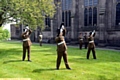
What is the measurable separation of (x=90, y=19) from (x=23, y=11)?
1462 centimetres

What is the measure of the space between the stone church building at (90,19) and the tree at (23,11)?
3880 millimetres

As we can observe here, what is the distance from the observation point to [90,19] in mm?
28766

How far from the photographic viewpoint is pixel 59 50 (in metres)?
9.38

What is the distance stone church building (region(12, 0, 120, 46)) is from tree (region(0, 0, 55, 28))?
3.88m

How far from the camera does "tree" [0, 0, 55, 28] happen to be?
51.4ft

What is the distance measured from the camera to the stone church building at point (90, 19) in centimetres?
2567

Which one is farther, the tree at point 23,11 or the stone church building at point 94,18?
the stone church building at point 94,18

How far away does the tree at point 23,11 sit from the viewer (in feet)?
51.4

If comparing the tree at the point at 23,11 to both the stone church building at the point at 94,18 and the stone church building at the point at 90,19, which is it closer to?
the stone church building at the point at 90,19

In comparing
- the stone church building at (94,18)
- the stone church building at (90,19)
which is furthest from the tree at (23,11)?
the stone church building at (94,18)

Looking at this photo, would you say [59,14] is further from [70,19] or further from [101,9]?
[101,9]

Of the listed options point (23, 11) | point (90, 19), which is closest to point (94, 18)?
point (90, 19)

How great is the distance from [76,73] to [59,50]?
1.42 meters

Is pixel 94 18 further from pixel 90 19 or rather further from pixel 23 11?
pixel 23 11
